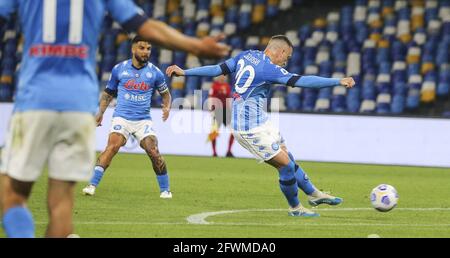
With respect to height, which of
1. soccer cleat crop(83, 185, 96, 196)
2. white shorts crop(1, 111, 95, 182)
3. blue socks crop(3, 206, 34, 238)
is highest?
white shorts crop(1, 111, 95, 182)

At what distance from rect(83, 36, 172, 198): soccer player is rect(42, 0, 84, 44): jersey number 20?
7.49 meters

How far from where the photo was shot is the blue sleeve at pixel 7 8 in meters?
5.90

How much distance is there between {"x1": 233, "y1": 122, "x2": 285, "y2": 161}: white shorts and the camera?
36.0ft

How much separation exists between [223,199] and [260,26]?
15.9 meters

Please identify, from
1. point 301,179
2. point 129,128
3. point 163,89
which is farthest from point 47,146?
point 163,89

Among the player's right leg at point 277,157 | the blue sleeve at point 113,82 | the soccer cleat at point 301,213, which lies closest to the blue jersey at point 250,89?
the player's right leg at point 277,157

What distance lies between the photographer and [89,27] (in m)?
5.95

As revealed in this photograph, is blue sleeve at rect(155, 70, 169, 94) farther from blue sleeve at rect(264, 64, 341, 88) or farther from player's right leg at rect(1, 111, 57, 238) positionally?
player's right leg at rect(1, 111, 57, 238)

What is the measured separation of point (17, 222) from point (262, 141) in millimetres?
5387

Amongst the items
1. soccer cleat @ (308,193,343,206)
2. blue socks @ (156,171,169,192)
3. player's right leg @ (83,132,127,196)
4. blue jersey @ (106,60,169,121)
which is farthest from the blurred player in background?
soccer cleat @ (308,193,343,206)

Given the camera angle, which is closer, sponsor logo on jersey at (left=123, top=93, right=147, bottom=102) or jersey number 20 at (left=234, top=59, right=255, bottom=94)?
jersey number 20 at (left=234, top=59, right=255, bottom=94)

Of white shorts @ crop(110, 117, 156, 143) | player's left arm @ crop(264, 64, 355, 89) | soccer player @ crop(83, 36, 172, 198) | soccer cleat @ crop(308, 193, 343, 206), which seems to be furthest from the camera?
white shorts @ crop(110, 117, 156, 143)
